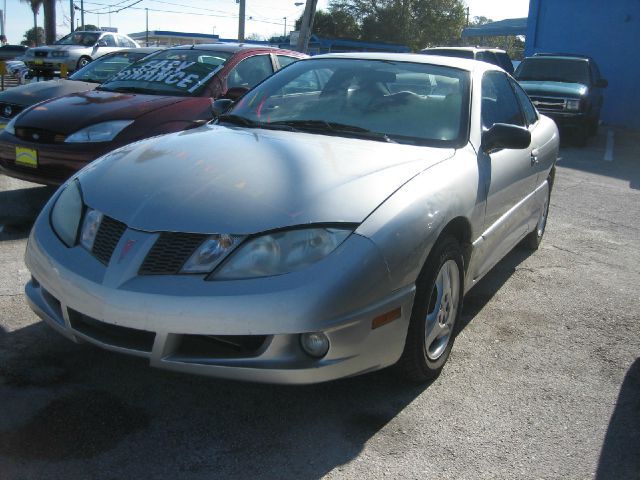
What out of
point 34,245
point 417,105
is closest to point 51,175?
point 34,245

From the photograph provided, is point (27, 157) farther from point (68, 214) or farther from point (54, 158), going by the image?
point (68, 214)

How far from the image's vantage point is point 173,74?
6.51 meters

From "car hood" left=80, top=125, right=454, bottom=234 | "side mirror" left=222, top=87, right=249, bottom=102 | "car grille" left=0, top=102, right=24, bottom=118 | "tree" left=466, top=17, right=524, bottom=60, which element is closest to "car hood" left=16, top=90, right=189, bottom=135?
"side mirror" left=222, top=87, right=249, bottom=102

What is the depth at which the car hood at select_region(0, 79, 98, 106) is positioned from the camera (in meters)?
7.22

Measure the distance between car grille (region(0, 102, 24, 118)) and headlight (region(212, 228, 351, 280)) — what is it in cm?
601

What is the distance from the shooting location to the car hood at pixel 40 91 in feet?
23.7

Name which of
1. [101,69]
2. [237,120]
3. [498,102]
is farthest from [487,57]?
[237,120]

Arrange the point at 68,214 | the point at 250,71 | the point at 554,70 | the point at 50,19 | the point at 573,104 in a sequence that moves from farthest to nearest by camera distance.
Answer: the point at 50,19, the point at 554,70, the point at 573,104, the point at 250,71, the point at 68,214

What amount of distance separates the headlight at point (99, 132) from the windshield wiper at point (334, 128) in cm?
215

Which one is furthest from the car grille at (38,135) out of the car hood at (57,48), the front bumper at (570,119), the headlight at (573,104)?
the car hood at (57,48)

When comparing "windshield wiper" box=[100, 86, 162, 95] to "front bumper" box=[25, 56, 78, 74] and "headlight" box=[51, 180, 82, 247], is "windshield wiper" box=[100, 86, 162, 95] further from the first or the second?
"front bumper" box=[25, 56, 78, 74]

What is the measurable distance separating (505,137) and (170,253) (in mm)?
1990

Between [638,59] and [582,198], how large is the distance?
12686mm

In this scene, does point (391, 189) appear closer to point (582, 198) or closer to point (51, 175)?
point (51, 175)
